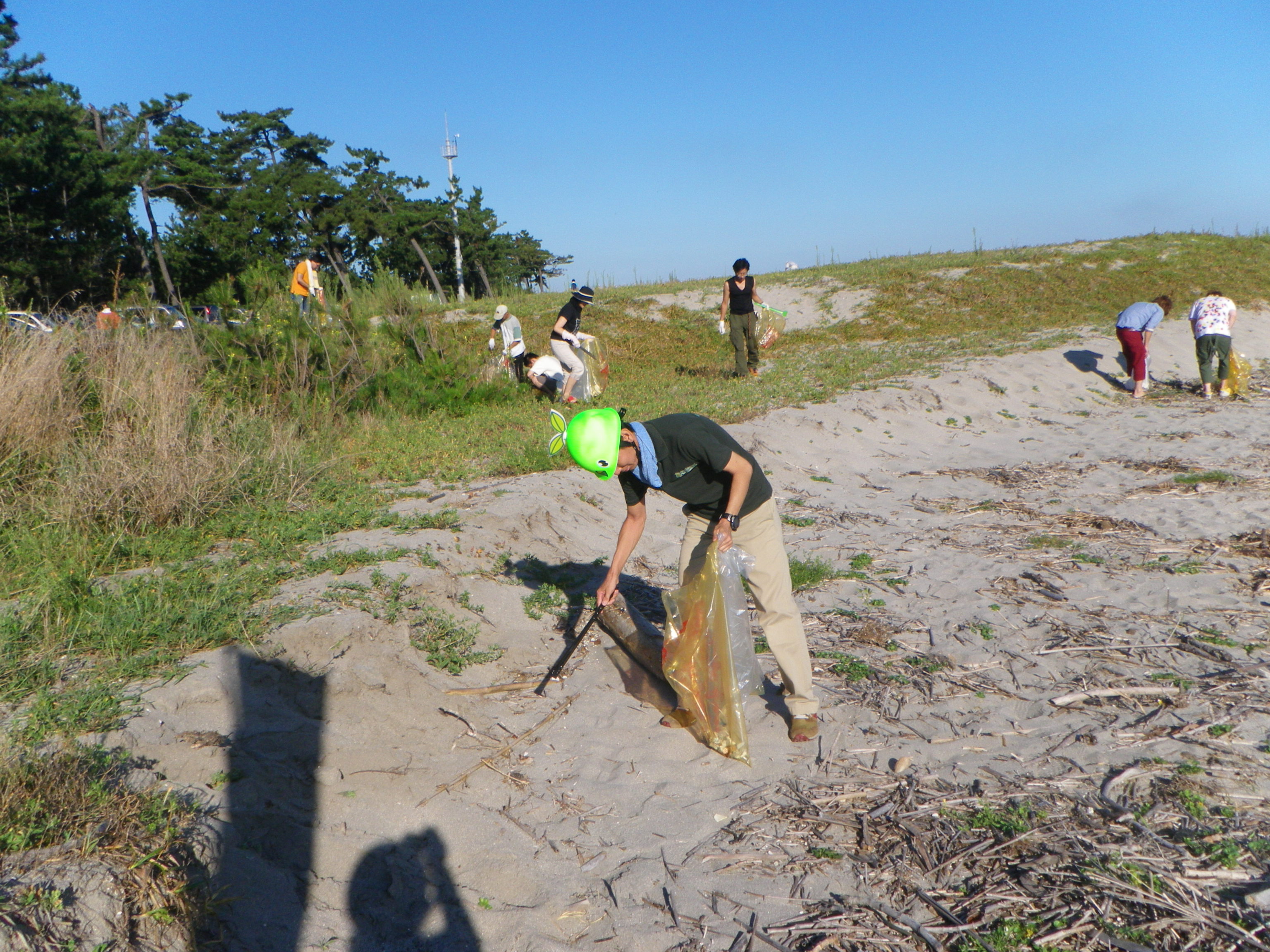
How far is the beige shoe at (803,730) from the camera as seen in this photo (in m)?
4.13

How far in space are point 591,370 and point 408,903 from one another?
31.4 ft

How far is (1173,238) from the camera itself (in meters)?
23.5

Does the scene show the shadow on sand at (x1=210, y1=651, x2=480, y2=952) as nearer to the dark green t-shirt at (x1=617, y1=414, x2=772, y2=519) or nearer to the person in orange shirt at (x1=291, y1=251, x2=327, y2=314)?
the dark green t-shirt at (x1=617, y1=414, x2=772, y2=519)

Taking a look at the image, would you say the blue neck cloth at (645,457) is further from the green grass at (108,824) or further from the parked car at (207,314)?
the parked car at (207,314)

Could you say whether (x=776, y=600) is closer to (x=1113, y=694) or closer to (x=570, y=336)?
(x=1113, y=694)

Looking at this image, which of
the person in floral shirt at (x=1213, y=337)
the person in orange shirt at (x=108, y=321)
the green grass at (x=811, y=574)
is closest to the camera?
the green grass at (x=811, y=574)

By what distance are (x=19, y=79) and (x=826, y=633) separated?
4158cm

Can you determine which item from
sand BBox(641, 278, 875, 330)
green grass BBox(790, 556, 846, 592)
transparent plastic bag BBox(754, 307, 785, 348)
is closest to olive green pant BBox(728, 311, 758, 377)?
transparent plastic bag BBox(754, 307, 785, 348)

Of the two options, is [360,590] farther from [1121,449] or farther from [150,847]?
[1121,449]

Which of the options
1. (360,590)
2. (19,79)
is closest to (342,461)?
A: (360,590)

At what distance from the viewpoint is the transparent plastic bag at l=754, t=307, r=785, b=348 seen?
1467 centimetres

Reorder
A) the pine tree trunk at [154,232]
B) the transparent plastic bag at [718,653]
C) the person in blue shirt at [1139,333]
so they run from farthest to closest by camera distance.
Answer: the pine tree trunk at [154,232], the person in blue shirt at [1139,333], the transparent plastic bag at [718,653]

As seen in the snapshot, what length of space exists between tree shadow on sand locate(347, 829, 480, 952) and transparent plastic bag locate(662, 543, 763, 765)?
4.41 ft

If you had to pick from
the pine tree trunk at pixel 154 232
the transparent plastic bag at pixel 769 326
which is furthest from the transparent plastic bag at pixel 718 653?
the pine tree trunk at pixel 154 232
